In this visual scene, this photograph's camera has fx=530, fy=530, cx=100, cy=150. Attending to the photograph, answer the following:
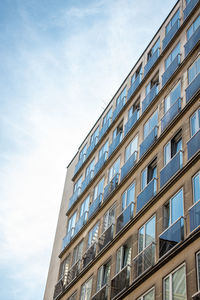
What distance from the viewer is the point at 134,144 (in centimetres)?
3238

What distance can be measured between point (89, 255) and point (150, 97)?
33.6 feet

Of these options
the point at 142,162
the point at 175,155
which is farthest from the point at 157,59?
the point at 175,155

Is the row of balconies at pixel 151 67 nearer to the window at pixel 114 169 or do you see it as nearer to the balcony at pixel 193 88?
the balcony at pixel 193 88

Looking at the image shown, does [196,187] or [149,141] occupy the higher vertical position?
[149,141]

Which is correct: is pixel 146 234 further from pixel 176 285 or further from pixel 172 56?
pixel 172 56

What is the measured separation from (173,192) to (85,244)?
1070 cm

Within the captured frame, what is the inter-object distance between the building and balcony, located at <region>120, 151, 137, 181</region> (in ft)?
0.24

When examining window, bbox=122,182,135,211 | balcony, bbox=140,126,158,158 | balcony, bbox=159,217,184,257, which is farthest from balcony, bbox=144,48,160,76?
balcony, bbox=159,217,184,257

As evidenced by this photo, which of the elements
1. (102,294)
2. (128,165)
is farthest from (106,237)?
(128,165)

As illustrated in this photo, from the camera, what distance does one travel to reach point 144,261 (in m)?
24.0

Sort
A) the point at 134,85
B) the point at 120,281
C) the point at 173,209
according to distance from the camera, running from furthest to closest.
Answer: the point at 134,85
the point at 120,281
the point at 173,209

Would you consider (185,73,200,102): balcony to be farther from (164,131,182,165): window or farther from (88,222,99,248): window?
(88,222,99,248): window

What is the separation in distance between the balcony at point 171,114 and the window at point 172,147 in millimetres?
1430

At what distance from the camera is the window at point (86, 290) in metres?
28.9
